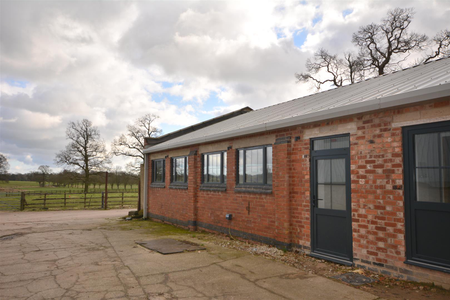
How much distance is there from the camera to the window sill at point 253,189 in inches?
316

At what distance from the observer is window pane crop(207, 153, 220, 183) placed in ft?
33.5

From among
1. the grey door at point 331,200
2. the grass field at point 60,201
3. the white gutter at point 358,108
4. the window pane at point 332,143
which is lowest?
the grass field at point 60,201

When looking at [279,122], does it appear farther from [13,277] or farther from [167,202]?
[167,202]

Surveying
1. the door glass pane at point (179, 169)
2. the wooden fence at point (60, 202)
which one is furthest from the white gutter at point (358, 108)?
the wooden fence at point (60, 202)

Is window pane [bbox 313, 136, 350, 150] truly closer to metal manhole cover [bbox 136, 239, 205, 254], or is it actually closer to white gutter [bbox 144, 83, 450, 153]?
white gutter [bbox 144, 83, 450, 153]

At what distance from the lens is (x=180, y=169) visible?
499 inches

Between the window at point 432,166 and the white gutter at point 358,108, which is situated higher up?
the white gutter at point 358,108

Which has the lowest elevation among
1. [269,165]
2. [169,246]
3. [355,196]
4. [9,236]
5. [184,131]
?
[9,236]

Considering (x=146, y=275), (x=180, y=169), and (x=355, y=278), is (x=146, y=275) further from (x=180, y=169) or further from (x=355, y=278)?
(x=180, y=169)

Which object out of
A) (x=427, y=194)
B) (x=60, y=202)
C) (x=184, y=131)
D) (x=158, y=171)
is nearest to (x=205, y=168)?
(x=158, y=171)

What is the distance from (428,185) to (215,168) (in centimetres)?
638

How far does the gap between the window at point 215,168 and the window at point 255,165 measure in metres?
0.79

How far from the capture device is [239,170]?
9242 mm

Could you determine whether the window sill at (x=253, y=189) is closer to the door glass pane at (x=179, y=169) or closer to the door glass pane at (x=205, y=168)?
A: the door glass pane at (x=205, y=168)
